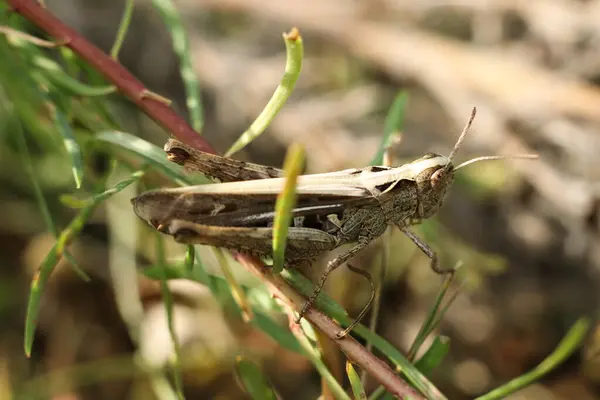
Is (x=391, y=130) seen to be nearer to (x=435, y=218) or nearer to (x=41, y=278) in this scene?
(x=41, y=278)

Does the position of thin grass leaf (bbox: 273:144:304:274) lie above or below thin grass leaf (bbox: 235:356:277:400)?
above

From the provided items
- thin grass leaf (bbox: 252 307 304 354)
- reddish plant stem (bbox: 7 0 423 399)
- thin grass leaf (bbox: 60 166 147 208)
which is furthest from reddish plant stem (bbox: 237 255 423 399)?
thin grass leaf (bbox: 60 166 147 208)

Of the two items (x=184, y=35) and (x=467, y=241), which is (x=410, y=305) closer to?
(x=467, y=241)

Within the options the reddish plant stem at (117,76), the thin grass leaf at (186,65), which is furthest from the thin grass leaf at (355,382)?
the thin grass leaf at (186,65)

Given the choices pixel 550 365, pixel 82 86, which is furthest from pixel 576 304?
pixel 82 86

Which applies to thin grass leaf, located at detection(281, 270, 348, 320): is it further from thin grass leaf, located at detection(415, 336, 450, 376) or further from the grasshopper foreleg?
the grasshopper foreleg

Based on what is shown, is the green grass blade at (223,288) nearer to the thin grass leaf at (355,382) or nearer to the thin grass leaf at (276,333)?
the thin grass leaf at (276,333)
